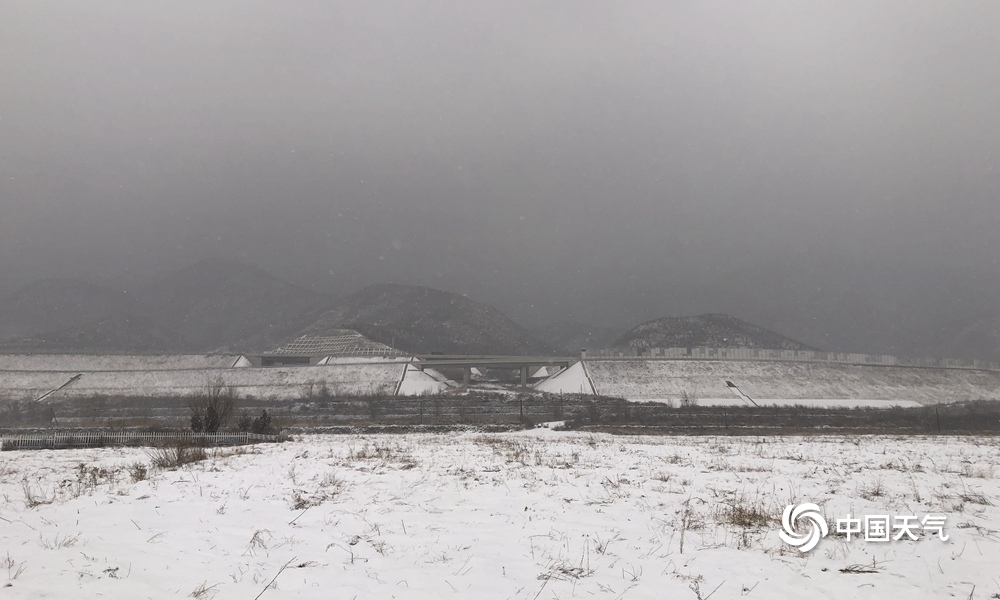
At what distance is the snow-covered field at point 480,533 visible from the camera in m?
6.45

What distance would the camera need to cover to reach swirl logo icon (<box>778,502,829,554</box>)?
319 inches

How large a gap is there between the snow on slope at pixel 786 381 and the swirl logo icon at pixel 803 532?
69.5m

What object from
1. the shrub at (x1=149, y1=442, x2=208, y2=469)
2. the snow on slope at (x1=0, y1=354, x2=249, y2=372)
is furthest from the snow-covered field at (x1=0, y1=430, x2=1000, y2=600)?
the snow on slope at (x1=0, y1=354, x2=249, y2=372)

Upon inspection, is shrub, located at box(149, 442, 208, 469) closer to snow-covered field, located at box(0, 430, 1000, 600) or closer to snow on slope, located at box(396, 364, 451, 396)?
snow-covered field, located at box(0, 430, 1000, 600)

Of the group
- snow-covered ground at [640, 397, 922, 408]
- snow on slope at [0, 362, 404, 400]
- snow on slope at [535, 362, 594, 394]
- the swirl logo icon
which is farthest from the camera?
snow on slope at [535, 362, 594, 394]

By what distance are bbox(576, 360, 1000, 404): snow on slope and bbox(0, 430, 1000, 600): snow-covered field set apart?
67.2 meters

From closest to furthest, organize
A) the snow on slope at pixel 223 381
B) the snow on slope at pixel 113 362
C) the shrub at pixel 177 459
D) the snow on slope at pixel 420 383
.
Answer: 1. the shrub at pixel 177 459
2. the snow on slope at pixel 223 381
3. the snow on slope at pixel 420 383
4. the snow on slope at pixel 113 362

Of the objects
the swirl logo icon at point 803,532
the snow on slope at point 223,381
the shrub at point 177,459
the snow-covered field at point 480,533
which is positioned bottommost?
the snow on slope at point 223,381

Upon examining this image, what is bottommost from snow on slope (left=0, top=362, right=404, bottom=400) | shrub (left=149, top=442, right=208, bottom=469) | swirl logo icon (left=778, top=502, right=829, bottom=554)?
snow on slope (left=0, top=362, right=404, bottom=400)

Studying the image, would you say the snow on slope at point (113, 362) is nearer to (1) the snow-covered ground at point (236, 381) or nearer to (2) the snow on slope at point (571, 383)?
(1) the snow-covered ground at point (236, 381)

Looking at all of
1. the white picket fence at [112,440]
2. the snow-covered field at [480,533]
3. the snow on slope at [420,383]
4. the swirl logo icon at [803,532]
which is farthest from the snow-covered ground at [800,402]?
the swirl logo icon at [803,532]

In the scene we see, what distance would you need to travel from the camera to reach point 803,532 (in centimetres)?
866

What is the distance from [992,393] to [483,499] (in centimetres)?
11433

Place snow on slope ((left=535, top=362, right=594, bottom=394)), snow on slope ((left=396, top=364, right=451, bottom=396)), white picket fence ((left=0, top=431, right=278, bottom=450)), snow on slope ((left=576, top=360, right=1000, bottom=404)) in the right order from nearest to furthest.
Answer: white picket fence ((left=0, top=431, right=278, bottom=450))
snow on slope ((left=576, top=360, right=1000, bottom=404))
snow on slope ((left=396, top=364, right=451, bottom=396))
snow on slope ((left=535, top=362, right=594, bottom=394))
